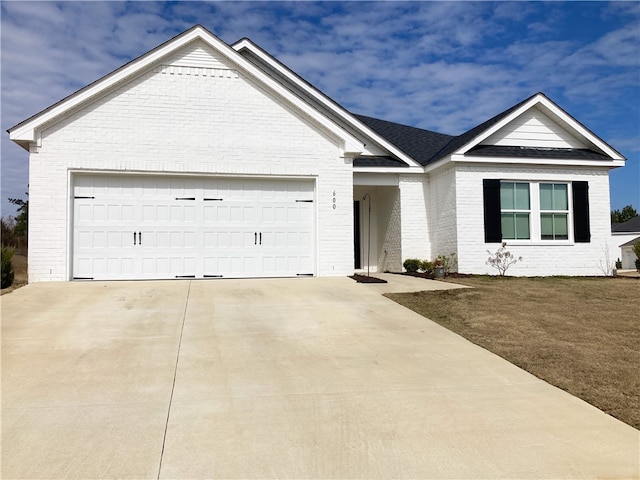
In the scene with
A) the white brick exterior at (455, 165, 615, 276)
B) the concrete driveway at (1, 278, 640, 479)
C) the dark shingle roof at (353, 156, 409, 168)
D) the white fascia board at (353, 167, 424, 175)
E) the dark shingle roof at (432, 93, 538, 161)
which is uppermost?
the dark shingle roof at (432, 93, 538, 161)

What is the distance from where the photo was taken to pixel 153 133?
11977mm

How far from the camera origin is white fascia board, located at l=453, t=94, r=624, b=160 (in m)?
14.4

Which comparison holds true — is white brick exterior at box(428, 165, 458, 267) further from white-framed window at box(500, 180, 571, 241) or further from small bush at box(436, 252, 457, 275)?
white-framed window at box(500, 180, 571, 241)

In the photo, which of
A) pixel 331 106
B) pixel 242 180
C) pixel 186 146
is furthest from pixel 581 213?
pixel 186 146

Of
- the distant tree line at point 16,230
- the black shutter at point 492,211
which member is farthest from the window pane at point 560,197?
the distant tree line at point 16,230

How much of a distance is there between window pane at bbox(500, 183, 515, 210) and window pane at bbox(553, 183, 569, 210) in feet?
4.37

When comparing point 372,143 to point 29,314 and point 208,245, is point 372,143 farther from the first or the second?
point 29,314

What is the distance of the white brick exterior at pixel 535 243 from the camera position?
1408 centimetres

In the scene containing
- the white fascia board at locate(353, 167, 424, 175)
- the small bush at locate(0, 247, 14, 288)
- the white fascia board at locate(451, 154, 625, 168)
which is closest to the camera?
the small bush at locate(0, 247, 14, 288)

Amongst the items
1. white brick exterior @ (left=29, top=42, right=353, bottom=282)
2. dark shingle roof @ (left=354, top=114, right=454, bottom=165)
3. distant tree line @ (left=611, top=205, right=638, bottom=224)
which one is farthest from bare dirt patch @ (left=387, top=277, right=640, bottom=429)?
distant tree line @ (left=611, top=205, right=638, bottom=224)

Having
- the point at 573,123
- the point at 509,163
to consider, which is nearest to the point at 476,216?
the point at 509,163

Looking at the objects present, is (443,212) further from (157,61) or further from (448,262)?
(157,61)

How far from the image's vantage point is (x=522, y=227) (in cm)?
1446

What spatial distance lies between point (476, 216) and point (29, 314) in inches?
439
